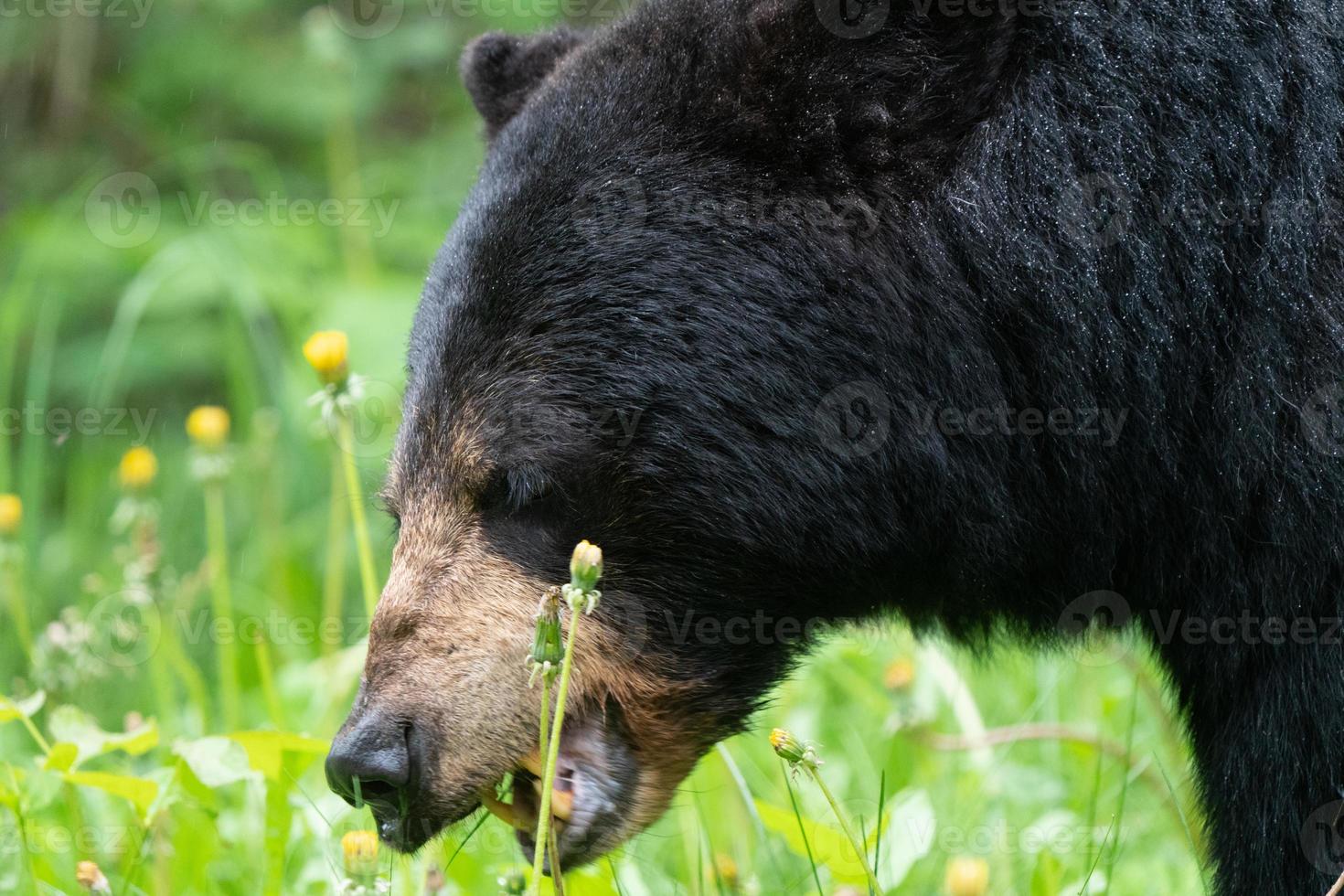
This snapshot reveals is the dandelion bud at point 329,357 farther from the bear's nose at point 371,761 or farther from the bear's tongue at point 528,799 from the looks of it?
the bear's tongue at point 528,799

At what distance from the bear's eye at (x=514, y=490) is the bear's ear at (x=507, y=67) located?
1.00 metres

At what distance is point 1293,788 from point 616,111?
1.70 meters

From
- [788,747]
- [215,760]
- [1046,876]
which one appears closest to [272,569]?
[215,760]

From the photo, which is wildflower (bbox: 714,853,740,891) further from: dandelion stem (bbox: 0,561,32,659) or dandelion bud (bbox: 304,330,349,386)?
dandelion stem (bbox: 0,561,32,659)

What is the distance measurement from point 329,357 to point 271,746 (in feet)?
2.70

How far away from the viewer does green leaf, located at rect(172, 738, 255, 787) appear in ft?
9.40

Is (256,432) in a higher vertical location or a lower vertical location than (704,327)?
lower

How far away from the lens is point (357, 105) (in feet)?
24.3

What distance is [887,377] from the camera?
2.64 m

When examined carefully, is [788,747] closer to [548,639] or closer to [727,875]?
[548,639]

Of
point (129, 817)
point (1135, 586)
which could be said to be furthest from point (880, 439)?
point (129, 817)

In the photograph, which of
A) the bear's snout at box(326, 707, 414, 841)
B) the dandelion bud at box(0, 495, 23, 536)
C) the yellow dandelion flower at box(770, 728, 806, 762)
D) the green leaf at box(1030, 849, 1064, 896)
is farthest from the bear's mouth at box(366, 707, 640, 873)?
the dandelion bud at box(0, 495, 23, 536)

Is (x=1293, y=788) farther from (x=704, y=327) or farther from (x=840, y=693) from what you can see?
(x=840, y=693)

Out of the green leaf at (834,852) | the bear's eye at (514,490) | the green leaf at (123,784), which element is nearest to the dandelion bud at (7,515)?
the green leaf at (123,784)
